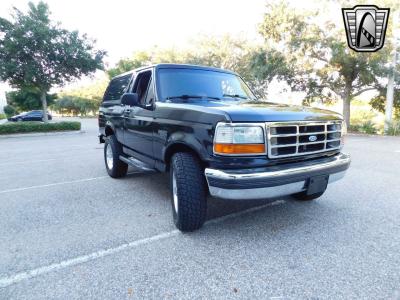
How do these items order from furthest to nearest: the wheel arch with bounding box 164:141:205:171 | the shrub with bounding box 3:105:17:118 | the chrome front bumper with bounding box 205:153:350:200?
the shrub with bounding box 3:105:17:118 → the wheel arch with bounding box 164:141:205:171 → the chrome front bumper with bounding box 205:153:350:200

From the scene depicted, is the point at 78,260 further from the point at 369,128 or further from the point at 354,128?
the point at 354,128

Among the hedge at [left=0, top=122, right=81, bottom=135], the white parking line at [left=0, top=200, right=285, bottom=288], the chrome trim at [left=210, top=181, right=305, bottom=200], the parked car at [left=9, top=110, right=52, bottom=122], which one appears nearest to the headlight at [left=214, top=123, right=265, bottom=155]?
the chrome trim at [left=210, top=181, right=305, bottom=200]

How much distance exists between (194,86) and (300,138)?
1.69 m

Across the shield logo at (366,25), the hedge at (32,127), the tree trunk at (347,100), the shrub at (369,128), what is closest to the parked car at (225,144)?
the shield logo at (366,25)

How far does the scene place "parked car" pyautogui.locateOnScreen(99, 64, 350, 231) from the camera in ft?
8.45

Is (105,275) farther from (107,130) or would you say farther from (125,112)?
(107,130)

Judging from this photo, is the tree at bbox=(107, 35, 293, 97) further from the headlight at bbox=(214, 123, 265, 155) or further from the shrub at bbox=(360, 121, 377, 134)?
the headlight at bbox=(214, 123, 265, 155)

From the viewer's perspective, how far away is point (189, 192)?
281 cm

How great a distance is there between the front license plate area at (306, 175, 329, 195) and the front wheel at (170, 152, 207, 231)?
110 cm

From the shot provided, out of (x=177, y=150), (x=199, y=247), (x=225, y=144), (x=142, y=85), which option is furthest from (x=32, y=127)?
(x=225, y=144)

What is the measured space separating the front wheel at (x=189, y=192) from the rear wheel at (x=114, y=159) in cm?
253

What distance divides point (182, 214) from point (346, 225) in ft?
6.45

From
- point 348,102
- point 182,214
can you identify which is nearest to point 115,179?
point 182,214

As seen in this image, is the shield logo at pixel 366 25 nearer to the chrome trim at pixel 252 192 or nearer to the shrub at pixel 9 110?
the chrome trim at pixel 252 192
